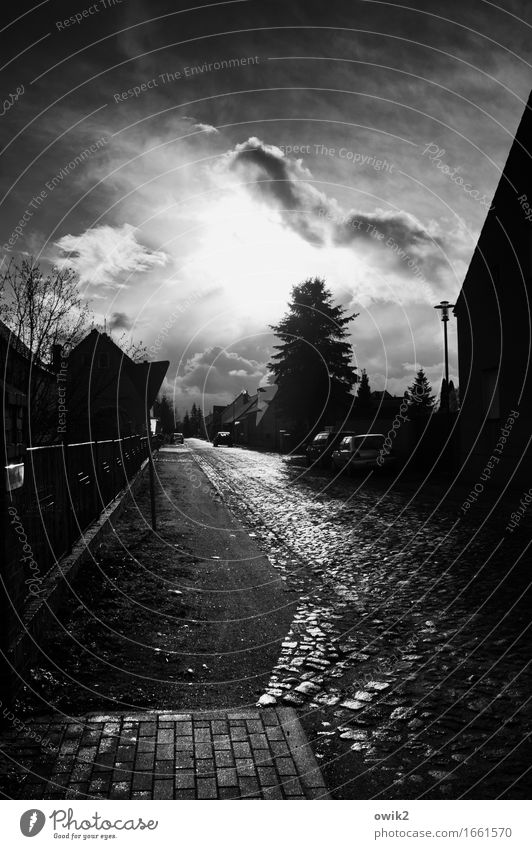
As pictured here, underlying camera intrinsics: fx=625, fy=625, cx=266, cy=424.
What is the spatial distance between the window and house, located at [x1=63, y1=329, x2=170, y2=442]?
9.30 meters

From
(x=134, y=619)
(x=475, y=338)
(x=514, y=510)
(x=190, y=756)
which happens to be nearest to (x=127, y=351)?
(x=475, y=338)

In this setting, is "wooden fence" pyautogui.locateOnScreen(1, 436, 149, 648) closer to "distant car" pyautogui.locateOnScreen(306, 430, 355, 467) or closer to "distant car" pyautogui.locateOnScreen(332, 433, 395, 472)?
"distant car" pyautogui.locateOnScreen(332, 433, 395, 472)

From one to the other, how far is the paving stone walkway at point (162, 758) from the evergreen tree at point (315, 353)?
1575 inches

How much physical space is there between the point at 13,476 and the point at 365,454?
2069 cm

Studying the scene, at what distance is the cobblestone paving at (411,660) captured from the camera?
3.22 m

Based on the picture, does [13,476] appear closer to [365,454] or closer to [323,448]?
[365,454]

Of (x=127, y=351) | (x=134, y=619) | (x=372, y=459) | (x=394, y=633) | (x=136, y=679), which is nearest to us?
(x=136, y=679)

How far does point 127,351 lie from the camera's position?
84.9 feet

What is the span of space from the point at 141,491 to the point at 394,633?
1323 centimetres

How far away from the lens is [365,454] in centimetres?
2391

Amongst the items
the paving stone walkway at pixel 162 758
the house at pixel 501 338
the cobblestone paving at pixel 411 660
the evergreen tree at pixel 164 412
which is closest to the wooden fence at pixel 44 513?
the paving stone walkway at pixel 162 758

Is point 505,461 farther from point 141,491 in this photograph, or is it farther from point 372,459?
point 141,491

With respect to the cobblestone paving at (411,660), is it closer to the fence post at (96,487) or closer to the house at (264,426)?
the fence post at (96,487)

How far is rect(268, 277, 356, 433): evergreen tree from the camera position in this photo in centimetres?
4391
